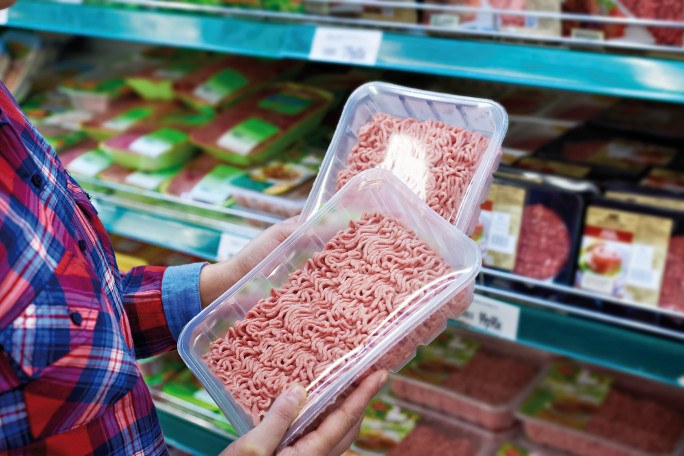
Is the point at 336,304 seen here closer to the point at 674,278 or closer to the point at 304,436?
the point at 304,436

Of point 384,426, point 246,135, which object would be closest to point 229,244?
point 246,135

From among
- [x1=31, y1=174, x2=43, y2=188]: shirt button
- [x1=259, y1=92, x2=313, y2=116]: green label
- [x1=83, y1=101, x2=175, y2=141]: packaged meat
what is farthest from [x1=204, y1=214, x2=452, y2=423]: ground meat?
[x1=83, y1=101, x2=175, y2=141]: packaged meat

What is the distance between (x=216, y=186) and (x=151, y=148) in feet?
0.81

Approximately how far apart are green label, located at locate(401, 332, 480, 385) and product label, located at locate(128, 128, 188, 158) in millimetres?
861

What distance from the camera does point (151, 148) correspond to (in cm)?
199

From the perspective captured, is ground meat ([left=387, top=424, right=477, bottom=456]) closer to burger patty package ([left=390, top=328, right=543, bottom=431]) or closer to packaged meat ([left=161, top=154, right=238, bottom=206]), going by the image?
burger patty package ([left=390, top=328, right=543, bottom=431])

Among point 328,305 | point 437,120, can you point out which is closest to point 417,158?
point 437,120

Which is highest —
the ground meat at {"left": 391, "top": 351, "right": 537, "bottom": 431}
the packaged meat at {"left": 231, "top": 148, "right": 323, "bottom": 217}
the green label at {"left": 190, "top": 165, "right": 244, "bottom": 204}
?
the packaged meat at {"left": 231, "top": 148, "right": 323, "bottom": 217}

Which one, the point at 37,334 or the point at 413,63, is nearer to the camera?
the point at 37,334

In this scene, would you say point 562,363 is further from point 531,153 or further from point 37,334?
point 37,334

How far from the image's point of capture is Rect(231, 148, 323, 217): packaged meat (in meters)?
1.72

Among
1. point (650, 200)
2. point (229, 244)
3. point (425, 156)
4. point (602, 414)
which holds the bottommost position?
point (602, 414)

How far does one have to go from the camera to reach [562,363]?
1854 millimetres

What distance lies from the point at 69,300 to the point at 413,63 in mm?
752
